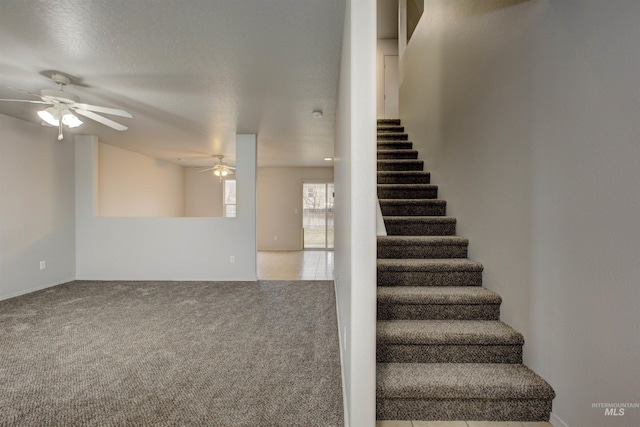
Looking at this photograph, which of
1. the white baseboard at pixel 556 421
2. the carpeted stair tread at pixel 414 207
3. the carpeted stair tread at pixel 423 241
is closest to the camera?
the white baseboard at pixel 556 421

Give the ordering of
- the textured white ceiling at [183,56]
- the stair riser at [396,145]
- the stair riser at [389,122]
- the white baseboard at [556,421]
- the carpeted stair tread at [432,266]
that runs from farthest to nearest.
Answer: the stair riser at [389,122], the stair riser at [396,145], the carpeted stair tread at [432,266], the textured white ceiling at [183,56], the white baseboard at [556,421]

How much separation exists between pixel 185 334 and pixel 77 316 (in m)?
1.44

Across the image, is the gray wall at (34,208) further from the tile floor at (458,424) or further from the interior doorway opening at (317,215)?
the interior doorway opening at (317,215)

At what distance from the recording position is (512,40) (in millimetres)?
1886

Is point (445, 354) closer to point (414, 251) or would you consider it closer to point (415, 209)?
point (414, 251)

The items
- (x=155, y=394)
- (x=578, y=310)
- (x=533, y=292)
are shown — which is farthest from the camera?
(x=155, y=394)

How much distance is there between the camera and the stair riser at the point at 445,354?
5.91ft

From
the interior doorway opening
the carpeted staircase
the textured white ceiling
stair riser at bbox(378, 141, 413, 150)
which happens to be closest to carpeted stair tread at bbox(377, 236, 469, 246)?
the carpeted staircase

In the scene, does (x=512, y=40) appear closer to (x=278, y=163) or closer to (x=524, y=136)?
(x=524, y=136)

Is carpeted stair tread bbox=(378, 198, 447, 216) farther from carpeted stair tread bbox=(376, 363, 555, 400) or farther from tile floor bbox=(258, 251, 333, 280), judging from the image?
tile floor bbox=(258, 251, 333, 280)

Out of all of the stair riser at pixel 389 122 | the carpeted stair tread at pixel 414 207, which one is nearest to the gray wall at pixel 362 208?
the carpeted stair tread at pixel 414 207

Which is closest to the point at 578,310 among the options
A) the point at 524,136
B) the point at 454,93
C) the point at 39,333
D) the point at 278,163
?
the point at 524,136
